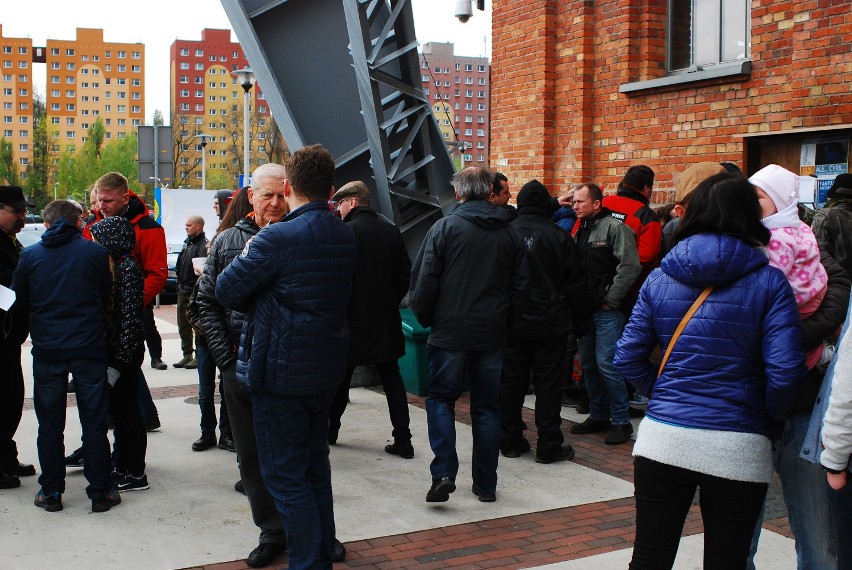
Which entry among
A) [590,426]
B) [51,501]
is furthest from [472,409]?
[51,501]

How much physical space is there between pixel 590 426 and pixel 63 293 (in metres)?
4.27

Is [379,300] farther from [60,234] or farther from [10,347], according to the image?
[10,347]

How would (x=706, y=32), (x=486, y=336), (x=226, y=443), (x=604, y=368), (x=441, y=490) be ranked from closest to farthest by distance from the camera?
1. (x=441, y=490)
2. (x=486, y=336)
3. (x=226, y=443)
4. (x=604, y=368)
5. (x=706, y=32)

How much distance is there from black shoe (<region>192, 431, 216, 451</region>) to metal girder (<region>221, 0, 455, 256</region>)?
2.98 metres

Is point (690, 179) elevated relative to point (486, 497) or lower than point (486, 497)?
elevated

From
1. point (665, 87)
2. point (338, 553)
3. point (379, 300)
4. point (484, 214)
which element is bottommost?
point (338, 553)

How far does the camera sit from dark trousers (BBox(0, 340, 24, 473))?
6.29 meters

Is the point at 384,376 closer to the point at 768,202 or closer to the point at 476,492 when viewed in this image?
the point at 476,492

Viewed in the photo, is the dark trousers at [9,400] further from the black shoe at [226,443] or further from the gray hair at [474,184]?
the gray hair at [474,184]

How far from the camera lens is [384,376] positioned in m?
7.27

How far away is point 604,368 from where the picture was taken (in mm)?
7598

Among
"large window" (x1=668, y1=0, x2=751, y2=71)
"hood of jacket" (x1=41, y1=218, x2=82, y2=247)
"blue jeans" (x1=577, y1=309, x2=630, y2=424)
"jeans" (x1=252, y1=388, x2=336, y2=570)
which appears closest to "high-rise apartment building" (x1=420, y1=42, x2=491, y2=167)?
"large window" (x1=668, y1=0, x2=751, y2=71)

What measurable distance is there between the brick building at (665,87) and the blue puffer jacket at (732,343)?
5.51m

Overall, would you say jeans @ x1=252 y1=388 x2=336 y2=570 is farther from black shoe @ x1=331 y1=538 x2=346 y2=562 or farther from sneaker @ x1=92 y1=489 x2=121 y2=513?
sneaker @ x1=92 y1=489 x2=121 y2=513
